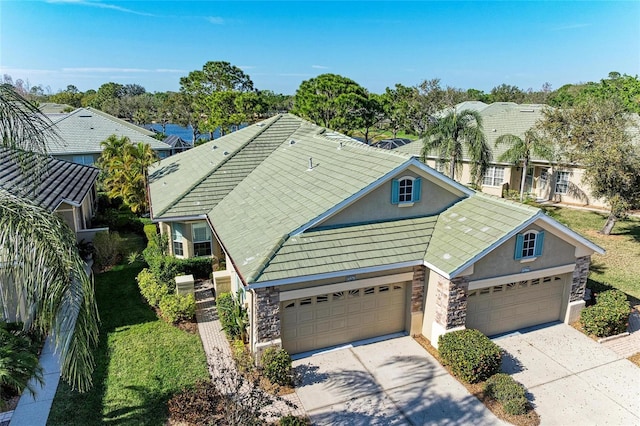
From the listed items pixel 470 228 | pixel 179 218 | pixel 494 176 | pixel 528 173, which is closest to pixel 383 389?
pixel 470 228

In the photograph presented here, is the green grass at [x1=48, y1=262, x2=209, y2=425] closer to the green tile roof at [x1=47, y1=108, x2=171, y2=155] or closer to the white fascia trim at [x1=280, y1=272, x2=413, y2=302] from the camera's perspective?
the white fascia trim at [x1=280, y1=272, x2=413, y2=302]

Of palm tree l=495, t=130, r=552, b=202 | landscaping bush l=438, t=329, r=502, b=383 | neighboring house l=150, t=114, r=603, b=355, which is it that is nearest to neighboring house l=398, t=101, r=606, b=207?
palm tree l=495, t=130, r=552, b=202

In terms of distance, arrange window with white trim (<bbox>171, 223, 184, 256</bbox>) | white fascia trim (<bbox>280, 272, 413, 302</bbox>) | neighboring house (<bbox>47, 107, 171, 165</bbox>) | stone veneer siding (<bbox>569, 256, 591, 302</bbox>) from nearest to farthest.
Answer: white fascia trim (<bbox>280, 272, 413, 302</bbox>) < stone veneer siding (<bbox>569, 256, 591, 302</bbox>) < window with white trim (<bbox>171, 223, 184, 256</bbox>) < neighboring house (<bbox>47, 107, 171, 165</bbox>)

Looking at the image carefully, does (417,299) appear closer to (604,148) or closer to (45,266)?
(45,266)

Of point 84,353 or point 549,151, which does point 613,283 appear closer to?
point 549,151

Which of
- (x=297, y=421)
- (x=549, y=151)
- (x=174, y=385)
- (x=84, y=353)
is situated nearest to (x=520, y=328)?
(x=297, y=421)

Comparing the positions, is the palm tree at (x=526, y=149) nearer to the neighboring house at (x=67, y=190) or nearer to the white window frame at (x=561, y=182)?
the white window frame at (x=561, y=182)
